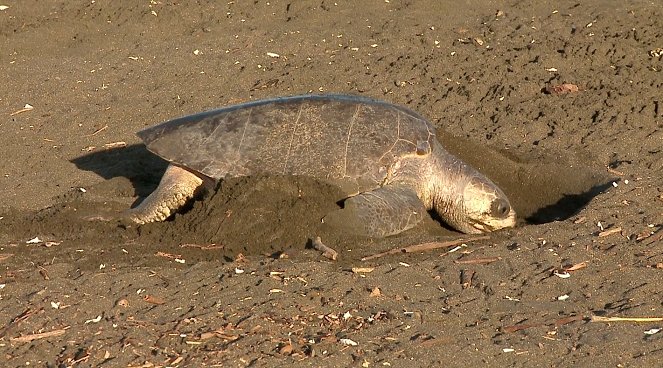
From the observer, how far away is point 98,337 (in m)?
5.15

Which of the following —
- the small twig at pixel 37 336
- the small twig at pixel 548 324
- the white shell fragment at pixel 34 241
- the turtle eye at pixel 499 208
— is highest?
the small twig at pixel 548 324

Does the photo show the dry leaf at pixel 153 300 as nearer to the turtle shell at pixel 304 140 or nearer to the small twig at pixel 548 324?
the turtle shell at pixel 304 140

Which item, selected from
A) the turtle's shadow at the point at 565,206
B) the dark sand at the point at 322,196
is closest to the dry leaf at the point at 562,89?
the dark sand at the point at 322,196

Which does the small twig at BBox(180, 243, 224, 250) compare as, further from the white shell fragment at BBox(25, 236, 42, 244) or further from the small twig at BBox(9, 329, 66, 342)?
the small twig at BBox(9, 329, 66, 342)

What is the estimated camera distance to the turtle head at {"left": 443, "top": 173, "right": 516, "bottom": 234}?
24.4ft

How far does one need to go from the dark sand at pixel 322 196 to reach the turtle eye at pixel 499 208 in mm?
322

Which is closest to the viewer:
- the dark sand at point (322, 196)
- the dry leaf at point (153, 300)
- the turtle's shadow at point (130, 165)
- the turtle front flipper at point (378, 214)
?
the dark sand at point (322, 196)

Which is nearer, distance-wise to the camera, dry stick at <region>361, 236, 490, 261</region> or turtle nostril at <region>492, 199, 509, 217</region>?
dry stick at <region>361, 236, 490, 261</region>

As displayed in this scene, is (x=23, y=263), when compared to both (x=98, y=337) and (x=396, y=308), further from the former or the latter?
(x=396, y=308)

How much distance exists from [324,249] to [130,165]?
279 centimetres

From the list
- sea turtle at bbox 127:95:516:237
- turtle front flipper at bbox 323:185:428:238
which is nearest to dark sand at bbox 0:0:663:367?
turtle front flipper at bbox 323:185:428:238

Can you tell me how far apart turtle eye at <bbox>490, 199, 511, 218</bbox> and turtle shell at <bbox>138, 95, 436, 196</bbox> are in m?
0.60

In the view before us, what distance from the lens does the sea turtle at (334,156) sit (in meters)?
7.20

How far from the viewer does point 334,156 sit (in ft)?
23.7
